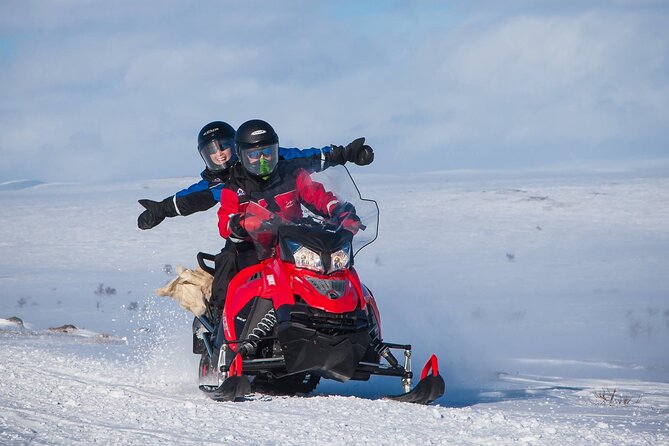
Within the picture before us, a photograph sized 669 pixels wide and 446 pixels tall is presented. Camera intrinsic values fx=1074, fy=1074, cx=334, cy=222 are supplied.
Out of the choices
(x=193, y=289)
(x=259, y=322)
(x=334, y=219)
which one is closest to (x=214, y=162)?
(x=193, y=289)

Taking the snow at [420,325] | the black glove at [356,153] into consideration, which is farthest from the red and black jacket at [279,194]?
the snow at [420,325]

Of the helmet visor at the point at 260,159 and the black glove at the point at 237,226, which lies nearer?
the black glove at the point at 237,226

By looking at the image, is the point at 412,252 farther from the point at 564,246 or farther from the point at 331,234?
the point at 331,234

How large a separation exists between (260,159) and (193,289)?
1.35 meters

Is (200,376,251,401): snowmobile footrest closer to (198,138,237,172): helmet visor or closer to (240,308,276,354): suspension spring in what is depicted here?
(240,308,276,354): suspension spring

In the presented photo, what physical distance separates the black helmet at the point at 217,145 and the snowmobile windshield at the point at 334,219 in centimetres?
133

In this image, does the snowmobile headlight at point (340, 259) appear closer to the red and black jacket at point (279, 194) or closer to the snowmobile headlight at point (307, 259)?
the snowmobile headlight at point (307, 259)

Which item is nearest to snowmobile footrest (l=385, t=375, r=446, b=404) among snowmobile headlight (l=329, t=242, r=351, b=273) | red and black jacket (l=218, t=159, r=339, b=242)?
snowmobile headlight (l=329, t=242, r=351, b=273)

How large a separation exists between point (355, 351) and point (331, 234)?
81cm

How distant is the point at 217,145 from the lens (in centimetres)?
905

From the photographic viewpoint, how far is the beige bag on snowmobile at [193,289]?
28.0ft

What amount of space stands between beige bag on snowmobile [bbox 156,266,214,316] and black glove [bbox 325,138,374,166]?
4.71ft

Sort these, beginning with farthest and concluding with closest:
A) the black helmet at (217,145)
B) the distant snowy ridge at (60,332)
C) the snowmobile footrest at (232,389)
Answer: the distant snowy ridge at (60,332) < the black helmet at (217,145) < the snowmobile footrest at (232,389)

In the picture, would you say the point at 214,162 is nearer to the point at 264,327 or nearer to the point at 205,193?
the point at 205,193
